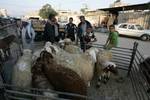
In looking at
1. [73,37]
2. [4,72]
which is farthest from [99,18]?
[4,72]

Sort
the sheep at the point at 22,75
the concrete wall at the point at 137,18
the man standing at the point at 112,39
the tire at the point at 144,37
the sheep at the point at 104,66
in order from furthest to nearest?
1. the concrete wall at the point at 137,18
2. the tire at the point at 144,37
3. the man standing at the point at 112,39
4. the sheep at the point at 104,66
5. the sheep at the point at 22,75

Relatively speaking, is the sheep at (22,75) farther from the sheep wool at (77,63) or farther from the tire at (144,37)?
the tire at (144,37)

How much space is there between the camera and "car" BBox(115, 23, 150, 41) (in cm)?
2248

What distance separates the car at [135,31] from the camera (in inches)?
885

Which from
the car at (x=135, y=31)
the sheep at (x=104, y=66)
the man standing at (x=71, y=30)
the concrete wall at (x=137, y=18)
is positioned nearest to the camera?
the sheep at (x=104, y=66)

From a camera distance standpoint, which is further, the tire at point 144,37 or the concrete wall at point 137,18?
the concrete wall at point 137,18

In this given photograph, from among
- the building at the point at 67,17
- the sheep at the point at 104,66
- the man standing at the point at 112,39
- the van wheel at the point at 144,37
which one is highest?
the man standing at the point at 112,39

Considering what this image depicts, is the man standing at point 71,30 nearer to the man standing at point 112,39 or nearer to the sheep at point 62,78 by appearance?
the man standing at point 112,39

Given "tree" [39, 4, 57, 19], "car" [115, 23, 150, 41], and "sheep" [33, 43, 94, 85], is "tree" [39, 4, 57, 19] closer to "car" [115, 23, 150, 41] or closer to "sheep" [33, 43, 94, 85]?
"car" [115, 23, 150, 41]

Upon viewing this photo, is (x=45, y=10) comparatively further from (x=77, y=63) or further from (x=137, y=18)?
(x=77, y=63)

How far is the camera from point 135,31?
23.2 meters

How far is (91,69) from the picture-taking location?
511 cm

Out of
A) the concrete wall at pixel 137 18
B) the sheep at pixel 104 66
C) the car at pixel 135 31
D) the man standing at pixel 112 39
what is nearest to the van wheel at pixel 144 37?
the car at pixel 135 31

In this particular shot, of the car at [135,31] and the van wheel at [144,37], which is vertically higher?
the car at [135,31]
